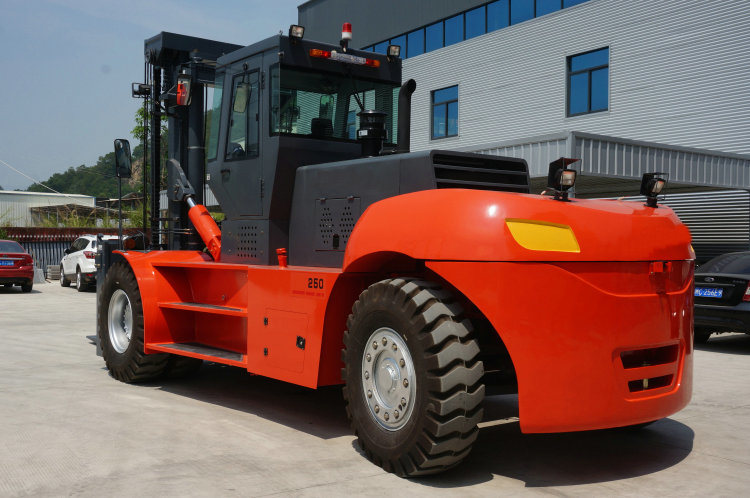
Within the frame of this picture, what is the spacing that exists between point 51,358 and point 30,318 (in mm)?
6111

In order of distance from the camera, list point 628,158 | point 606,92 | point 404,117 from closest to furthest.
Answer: point 404,117 < point 628,158 < point 606,92

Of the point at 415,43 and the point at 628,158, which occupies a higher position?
the point at 415,43

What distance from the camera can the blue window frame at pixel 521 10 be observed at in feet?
91.7

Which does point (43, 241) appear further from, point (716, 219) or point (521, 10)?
point (716, 219)

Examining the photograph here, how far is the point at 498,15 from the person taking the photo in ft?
96.0

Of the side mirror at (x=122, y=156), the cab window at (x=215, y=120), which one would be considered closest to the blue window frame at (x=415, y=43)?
the side mirror at (x=122, y=156)

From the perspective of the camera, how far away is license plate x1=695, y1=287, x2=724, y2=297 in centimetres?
1115

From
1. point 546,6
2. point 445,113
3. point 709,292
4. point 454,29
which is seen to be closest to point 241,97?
point 709,292

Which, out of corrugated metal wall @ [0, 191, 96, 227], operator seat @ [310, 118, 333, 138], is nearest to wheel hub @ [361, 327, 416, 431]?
operator seat @ [310, 118, 333, 138]

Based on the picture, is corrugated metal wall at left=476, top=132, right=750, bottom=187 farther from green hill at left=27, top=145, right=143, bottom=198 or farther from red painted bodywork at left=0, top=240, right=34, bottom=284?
green hill at left=27, top=145, right=143, bottom=198

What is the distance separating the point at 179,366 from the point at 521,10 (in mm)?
23764

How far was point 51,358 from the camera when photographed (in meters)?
9.70

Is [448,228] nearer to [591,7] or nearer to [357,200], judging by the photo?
[357,200]

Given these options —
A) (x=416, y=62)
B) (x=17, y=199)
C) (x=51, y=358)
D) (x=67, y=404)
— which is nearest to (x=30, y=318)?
(x=51, y=358)
